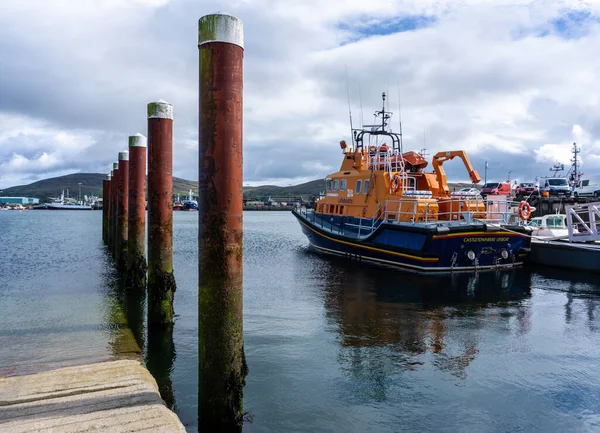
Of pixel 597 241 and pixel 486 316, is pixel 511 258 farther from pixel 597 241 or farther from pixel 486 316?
pixel 486 316

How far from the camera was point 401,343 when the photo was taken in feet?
29.8

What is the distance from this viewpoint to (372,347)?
8.82 meters

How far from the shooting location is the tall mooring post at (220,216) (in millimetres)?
5047

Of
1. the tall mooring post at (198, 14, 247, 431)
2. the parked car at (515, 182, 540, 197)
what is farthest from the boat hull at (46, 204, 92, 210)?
the tall mooring post at (198, 14, 247, 431)

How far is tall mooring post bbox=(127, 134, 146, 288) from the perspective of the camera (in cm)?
1243

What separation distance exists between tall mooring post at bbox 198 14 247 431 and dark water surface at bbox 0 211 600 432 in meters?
0.96

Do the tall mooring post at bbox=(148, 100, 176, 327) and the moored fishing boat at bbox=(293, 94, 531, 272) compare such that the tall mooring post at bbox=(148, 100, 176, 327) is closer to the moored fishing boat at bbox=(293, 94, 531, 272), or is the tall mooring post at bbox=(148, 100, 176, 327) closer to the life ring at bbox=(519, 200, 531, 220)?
the moored fishing boat at bbox=(293, 94, 531, 272)

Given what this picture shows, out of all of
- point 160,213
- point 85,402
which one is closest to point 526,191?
point 160,213

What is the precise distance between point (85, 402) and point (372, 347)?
17.0 ft

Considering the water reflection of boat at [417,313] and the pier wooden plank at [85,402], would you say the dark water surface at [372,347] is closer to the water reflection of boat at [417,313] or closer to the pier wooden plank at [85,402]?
the water reflection of boat at [417,313]

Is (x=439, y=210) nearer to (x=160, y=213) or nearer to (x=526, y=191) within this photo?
(x=160, y=213)

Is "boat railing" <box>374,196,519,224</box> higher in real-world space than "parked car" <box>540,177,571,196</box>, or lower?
lower

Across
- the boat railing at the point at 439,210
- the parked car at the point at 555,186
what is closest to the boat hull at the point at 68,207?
the parked car at the point at 555,186

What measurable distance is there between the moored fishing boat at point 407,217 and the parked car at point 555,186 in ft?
80.9
